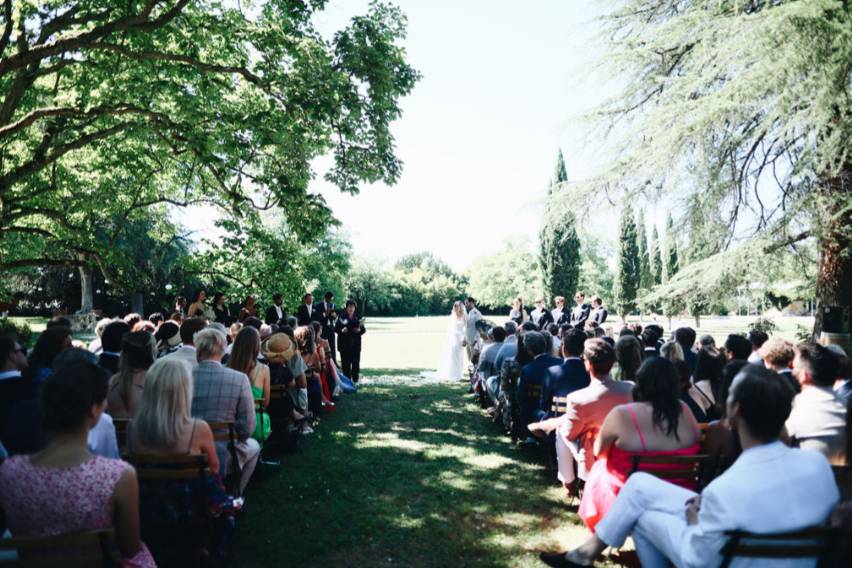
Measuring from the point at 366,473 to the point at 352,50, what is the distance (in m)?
7.79

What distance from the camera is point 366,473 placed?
246 inches

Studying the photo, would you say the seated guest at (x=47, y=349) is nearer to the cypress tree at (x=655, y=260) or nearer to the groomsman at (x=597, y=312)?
the groomsman at (x=597, y=312)

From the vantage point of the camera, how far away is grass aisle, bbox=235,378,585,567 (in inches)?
167

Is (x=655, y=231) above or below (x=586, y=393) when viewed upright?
above

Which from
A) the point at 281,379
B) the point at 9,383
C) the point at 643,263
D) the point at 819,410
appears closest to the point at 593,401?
the point at 819,410

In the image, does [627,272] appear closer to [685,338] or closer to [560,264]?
[560,264]

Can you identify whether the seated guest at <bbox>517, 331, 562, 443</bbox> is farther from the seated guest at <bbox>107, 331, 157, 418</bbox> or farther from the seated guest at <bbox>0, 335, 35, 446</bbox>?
the seated guest at <bbox>0, 335, 35, 446</bbox>

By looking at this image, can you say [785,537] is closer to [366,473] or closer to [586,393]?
[586,393]

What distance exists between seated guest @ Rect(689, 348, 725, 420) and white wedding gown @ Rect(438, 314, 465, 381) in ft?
29.6

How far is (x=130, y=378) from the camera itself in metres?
4.52

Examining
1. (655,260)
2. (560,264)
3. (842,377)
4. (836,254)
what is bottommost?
(842,377)

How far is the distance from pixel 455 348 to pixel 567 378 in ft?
29.2

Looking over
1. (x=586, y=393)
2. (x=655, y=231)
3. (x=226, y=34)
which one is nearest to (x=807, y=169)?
(x=586, y=393)

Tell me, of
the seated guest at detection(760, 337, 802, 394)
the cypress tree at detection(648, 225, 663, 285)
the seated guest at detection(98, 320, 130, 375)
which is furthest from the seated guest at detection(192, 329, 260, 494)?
the cypress tree at detection(648, 225, 663, 285)
